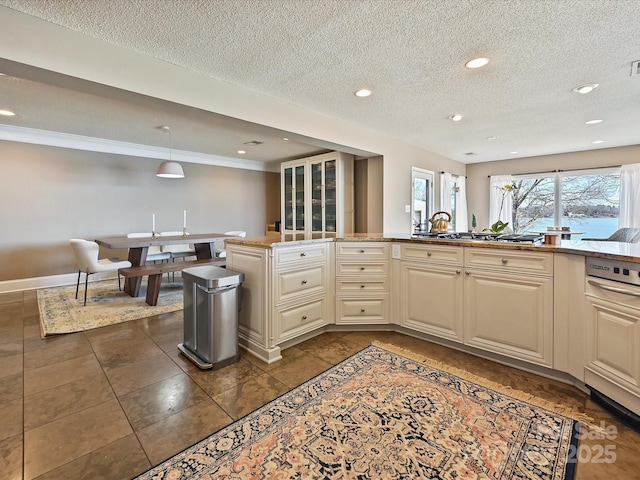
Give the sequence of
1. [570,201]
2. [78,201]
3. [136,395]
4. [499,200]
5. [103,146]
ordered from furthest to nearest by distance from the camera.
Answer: [499,200], [570,201], [103,146], [78,201], [136,395]

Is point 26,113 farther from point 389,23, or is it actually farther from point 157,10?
point 389,23

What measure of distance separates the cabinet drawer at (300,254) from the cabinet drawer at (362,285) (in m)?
0.33

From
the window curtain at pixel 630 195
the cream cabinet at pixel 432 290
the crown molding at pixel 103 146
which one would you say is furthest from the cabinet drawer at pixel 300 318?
the window curtain at pixel 630 195

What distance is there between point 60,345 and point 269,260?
1996mm

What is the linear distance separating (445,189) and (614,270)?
15.5 feet

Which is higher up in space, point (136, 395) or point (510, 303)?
point (510, 303)

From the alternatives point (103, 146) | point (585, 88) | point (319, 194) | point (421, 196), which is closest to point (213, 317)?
point (319, 194)

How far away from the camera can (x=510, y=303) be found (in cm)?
212

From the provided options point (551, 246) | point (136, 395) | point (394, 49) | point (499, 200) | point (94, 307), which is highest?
point (394, 49)

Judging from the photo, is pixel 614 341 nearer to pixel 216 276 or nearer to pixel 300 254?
pixel 300 254

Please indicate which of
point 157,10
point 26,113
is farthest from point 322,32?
point 26,113

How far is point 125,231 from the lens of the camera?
5.29 m

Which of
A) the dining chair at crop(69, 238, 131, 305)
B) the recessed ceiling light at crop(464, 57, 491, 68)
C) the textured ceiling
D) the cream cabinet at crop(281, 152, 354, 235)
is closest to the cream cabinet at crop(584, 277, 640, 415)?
the textured ceiling

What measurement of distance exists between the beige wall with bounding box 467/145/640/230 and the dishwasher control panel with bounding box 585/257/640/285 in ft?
17.9
